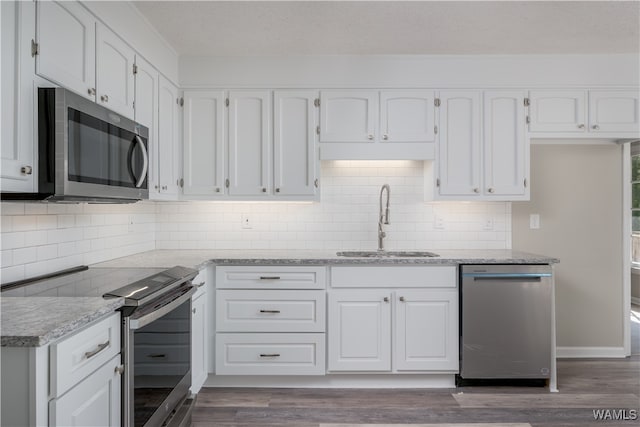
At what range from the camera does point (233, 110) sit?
3.29m

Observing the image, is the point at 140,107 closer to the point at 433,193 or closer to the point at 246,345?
the point at 246,345

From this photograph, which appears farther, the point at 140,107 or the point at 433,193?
the point at 433,193

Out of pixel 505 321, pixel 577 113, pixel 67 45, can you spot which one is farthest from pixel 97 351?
pixel 577 113

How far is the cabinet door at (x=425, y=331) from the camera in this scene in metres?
2.98

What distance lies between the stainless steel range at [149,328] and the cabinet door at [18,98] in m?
0.51

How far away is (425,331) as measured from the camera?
2.98m

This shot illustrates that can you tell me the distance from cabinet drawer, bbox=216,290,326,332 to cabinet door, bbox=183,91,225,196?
858 mm

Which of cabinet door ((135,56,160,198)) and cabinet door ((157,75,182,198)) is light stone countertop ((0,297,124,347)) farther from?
cabinet door ((157,75,182,198))

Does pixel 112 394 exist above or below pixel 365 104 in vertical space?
below

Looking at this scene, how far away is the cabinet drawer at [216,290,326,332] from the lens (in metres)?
2.99

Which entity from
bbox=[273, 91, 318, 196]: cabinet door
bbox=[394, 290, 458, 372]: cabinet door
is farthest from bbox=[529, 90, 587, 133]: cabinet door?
bbox=[273, 91, 318, 196]: cabinet door

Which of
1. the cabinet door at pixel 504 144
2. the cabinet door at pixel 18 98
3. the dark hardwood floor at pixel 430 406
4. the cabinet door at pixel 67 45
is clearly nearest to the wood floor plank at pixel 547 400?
the dark hardwood floor at pixel 430 406

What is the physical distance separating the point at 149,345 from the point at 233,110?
77.2 inches

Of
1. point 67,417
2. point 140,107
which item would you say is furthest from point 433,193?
point 67,417
